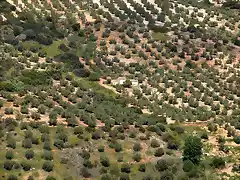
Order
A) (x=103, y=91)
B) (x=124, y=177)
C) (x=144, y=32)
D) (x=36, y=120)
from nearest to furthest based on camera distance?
(x=124, y=177), (x=36, y=120), (x=103, y=91), (x=144, y=32)

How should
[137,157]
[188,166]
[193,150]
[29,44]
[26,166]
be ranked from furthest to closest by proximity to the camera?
1. [29,44]
2. [193,150]
3. [137,157]
4. [188,166]
5. [26,166]

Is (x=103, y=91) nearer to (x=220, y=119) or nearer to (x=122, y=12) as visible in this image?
(x=220, y=119)

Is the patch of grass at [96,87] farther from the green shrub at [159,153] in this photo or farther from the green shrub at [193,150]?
the green shrub at [193,150]

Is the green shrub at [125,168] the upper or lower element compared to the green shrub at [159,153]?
lower

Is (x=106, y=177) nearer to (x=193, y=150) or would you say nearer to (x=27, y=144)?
(x=27, y=144)

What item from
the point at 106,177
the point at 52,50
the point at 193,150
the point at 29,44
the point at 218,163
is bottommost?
the point at 106,177

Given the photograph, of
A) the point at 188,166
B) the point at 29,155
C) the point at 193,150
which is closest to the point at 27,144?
the point at 29,155

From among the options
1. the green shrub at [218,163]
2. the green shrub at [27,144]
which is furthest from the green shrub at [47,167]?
the green shrub at [218,163]

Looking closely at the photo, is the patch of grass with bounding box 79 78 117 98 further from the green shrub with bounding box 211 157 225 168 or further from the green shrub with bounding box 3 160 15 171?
the green shrub with bounding box 3 160 15 171

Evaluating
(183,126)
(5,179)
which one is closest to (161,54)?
(183,126)
